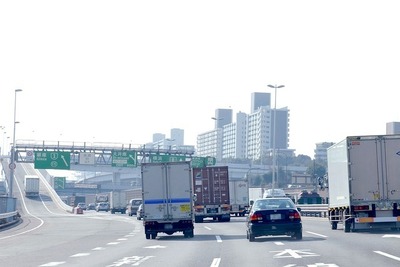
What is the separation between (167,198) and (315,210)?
2758cm

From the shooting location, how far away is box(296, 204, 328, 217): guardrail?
57344 millimetres

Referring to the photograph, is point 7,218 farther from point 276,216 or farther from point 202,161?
point 202,161

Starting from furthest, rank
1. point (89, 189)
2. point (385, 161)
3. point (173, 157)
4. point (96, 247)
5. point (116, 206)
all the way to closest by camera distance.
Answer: point (89, 189) < point (116, 206) < point (173, 157) < point (385, 161) < point (96, 247)

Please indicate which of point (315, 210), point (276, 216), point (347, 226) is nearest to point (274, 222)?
point (276, 216)

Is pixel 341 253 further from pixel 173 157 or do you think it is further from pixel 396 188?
pixel 173 157

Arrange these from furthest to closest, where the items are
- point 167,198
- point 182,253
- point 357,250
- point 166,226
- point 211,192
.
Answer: point 211,192
point 167,198
point 166,226
point 182,253
point 357,250

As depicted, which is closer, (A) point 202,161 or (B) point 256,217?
(B) point 256,217

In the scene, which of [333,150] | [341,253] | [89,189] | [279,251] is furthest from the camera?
[89,189]

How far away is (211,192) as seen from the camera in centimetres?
5284

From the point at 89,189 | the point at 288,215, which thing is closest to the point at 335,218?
the point at 288,215

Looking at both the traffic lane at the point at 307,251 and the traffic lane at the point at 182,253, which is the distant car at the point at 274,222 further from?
the traffic lane at the point at 182,253

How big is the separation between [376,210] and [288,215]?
432 cm

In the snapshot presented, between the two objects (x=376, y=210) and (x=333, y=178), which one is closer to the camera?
(x=376, y=210)

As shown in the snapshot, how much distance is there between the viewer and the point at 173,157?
280 ft
